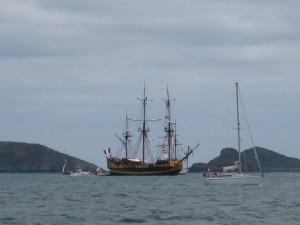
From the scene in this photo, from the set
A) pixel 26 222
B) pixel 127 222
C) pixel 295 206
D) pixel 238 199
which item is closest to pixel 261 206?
pixel 295 206

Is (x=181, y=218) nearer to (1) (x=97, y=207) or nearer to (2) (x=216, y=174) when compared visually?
(1) (x=97, y=207)

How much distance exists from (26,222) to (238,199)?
26926 mm

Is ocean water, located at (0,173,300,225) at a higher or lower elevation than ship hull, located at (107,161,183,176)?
lower

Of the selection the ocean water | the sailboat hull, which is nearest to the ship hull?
the sailboat hull

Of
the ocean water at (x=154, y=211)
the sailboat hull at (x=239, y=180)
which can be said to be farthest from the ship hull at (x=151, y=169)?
the ocean water at (x=154, y=211)

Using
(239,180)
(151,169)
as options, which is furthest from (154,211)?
(151,169)

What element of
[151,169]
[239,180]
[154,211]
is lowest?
[154,211]

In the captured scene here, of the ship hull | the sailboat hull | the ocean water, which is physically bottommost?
the ocean water

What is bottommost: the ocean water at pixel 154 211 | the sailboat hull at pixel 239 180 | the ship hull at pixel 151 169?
the ocean water at pixel 154 211

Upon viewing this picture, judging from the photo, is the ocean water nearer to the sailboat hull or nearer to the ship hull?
the sailboat hull

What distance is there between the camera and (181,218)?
53812mm

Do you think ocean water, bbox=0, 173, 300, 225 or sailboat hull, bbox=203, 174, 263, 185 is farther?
sailboat hull, bbox=203, 174, 263, 185

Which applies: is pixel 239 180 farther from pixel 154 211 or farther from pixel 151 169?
pixel 151 169

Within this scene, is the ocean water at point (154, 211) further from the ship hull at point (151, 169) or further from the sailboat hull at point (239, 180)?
the ship hull at point (151, 169)
